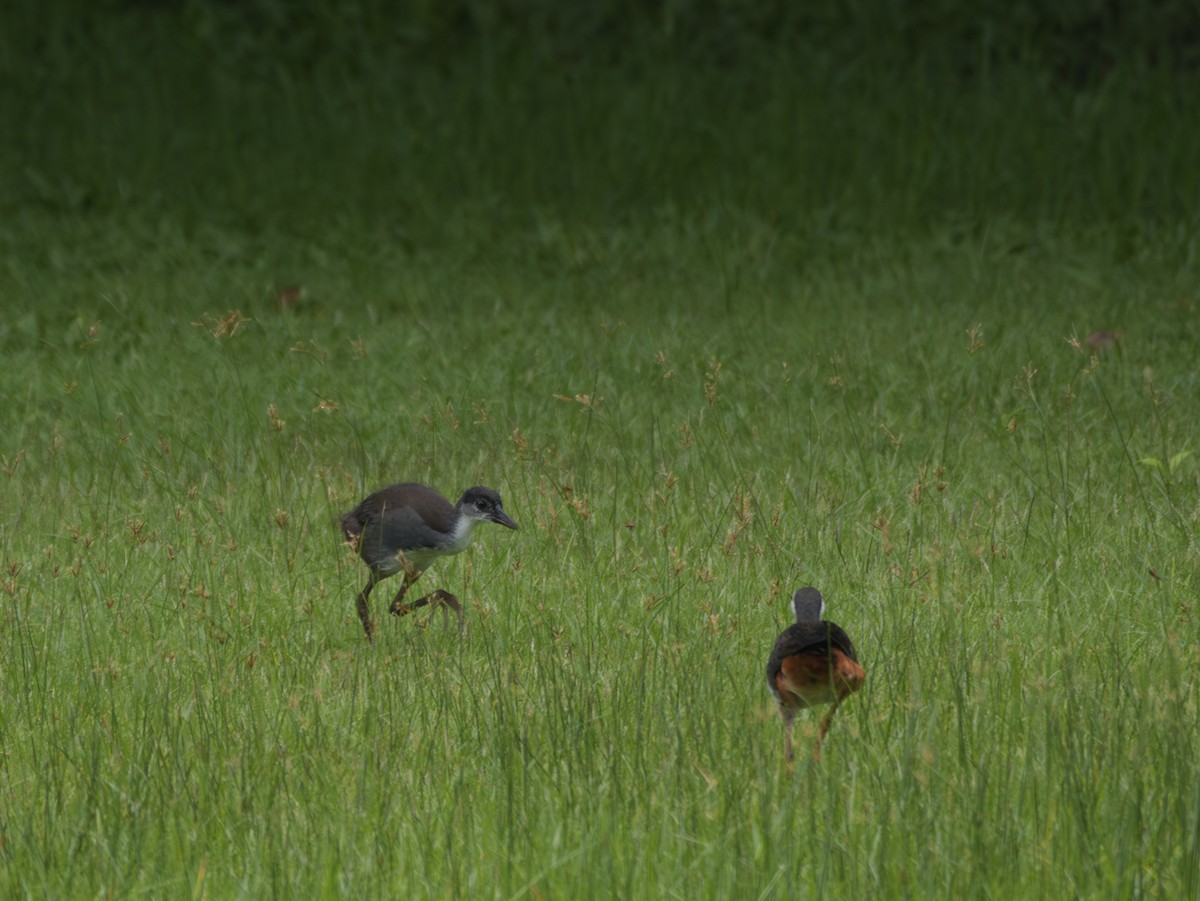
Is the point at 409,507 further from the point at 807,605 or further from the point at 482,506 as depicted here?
the point at 807,605

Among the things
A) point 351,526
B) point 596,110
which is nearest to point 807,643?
point 351,526

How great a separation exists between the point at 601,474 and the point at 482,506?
6.19 feet

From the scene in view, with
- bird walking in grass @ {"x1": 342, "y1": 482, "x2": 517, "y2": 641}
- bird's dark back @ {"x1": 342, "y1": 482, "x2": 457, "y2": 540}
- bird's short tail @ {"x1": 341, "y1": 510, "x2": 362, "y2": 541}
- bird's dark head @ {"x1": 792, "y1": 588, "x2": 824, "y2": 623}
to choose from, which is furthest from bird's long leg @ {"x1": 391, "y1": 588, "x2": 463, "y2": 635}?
bird's dark head @ {"x1": 792, "y1": 588, "x2": 824, "y2": 623}

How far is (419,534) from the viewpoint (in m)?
5.69

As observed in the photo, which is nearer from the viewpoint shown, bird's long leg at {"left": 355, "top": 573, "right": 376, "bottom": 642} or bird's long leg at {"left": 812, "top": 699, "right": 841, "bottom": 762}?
bird's long leg at {"left": 812, "top": 699, "right": 841, "bottom": 762}

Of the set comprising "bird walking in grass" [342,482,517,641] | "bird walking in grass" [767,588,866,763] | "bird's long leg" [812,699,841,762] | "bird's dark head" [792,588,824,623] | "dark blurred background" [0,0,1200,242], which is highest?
"dark blurred background" [0,0,1200,242]

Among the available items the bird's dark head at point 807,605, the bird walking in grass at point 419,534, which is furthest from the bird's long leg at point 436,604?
the bird's dark head at point 807,605

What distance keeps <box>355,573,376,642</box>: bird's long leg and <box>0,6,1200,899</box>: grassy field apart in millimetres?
68

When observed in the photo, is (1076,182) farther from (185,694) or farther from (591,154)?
(185,694)

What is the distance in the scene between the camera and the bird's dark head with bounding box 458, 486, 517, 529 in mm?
5727

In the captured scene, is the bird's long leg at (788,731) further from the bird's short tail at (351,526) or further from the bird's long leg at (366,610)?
the bird's short tail at (351,526)

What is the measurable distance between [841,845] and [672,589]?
223 centimetres

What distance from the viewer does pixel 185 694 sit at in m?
5.15

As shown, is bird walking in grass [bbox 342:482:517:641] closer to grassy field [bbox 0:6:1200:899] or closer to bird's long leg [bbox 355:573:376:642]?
bird's long leg [bbox 355:573:376:642]
